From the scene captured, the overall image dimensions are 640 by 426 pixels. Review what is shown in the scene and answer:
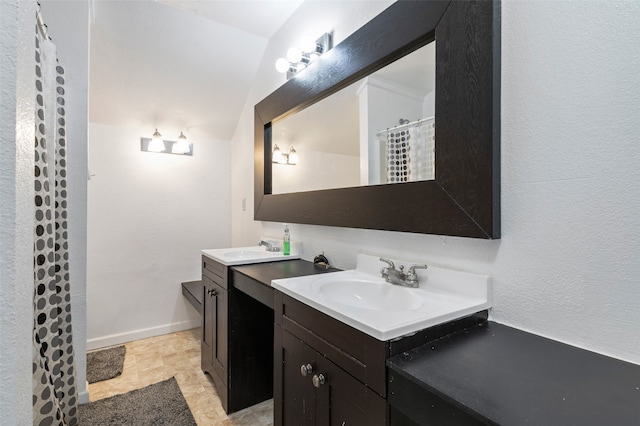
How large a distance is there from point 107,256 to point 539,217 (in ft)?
10.1

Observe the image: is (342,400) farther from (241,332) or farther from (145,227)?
(145,227)

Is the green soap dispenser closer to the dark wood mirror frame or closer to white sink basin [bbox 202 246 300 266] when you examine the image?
white sink basin [bbox 202 246 300 266]

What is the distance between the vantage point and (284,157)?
2.13 m

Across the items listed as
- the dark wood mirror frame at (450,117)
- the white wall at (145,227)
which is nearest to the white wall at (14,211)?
the dark wood mirror frame at (450,117)

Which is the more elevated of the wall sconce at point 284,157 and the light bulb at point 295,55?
the light bulb at point 295,55

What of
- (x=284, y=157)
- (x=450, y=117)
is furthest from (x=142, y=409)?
(x=450, y=117)

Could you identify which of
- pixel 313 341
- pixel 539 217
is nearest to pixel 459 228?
pixel 539 217

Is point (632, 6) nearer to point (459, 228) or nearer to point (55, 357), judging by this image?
point (459, 228)

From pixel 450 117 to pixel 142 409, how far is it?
2223 mm

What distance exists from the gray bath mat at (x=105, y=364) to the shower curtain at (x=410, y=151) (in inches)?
94.0

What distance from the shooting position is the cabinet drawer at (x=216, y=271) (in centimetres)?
177

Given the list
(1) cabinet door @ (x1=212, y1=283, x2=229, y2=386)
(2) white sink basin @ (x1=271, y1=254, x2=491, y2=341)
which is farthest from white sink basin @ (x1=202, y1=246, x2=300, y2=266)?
(2) white sink basin @ (x1=271, y1=254, x2=491, y2=341)

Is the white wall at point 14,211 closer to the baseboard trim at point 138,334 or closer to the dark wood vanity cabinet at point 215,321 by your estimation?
the dark wood vanity cabinet at point 215,321

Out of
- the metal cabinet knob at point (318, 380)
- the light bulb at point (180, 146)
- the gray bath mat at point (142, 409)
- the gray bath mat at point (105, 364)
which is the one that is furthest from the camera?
the light bulb at point (180, 146)
